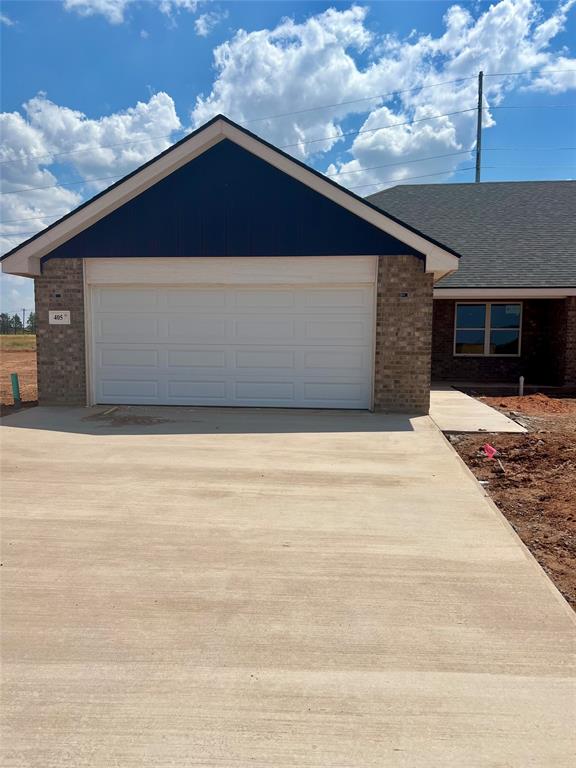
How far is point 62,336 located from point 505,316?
12.1 m

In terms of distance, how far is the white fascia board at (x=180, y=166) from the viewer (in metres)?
9.23

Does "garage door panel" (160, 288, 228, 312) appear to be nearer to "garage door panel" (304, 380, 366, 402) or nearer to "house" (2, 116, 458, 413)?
"house" (2, 116, 458, 413)

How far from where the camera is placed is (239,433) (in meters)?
8.10

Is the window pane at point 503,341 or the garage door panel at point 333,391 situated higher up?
the window pane at point 503,341

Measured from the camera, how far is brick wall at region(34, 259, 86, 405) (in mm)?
10297

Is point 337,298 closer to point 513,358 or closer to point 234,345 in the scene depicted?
point 234,345

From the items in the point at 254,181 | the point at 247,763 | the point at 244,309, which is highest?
the point at 254,181

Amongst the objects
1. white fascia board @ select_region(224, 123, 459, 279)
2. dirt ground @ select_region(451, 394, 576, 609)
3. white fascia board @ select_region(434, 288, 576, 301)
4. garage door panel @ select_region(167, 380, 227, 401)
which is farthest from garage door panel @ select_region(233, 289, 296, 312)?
white fascia board @ select_region(434, 288, 576, 301)

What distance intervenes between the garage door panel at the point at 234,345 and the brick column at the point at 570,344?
7.17m

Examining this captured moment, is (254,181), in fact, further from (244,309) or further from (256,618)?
(256,618)

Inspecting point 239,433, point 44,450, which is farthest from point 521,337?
point 44,450

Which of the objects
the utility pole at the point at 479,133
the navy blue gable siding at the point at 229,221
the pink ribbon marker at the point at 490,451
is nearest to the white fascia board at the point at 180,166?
the navy blue gable siding at the point at 229,221

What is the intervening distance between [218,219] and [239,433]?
14.0 feet

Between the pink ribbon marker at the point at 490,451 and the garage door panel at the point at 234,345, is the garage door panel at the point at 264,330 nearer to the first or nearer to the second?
the garage door panel at the point at 234,345
